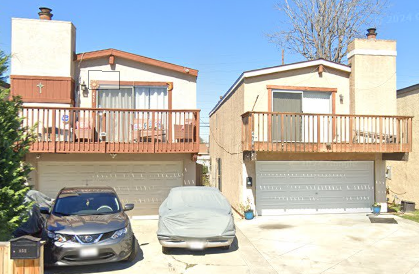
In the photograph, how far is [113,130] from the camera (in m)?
10.2

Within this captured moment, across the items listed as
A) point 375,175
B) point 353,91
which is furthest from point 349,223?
point 353,91

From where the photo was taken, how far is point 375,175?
12484 mm

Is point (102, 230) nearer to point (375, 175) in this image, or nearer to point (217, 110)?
point (375, 175)

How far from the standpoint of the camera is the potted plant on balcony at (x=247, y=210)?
11.2 metres

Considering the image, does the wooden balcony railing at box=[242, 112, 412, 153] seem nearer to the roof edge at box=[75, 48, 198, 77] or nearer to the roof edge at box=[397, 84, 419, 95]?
the roof edge at box=[397, 84, 419, 95]

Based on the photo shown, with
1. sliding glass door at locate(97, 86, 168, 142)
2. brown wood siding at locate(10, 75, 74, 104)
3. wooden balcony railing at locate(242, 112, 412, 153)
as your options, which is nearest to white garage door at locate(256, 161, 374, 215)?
wooden balcony railing at locate(242, 112, 412, 153)

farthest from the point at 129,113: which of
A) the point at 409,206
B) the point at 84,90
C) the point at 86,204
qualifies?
the point at 409,206

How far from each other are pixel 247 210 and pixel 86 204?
5.62 meters

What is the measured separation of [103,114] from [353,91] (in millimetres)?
A: 9067

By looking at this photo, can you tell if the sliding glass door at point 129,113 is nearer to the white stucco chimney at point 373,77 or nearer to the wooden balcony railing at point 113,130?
the wooden balcony railing at point 113,130

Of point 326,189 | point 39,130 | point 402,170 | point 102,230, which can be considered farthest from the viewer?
point 402,170

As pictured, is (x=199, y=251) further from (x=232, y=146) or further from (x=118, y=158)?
(x=232, y=146)

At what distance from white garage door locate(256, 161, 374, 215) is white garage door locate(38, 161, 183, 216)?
10.4 ft

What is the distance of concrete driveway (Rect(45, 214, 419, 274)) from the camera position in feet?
21.4
